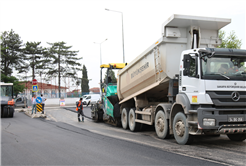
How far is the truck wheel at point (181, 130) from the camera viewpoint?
749 centimetres

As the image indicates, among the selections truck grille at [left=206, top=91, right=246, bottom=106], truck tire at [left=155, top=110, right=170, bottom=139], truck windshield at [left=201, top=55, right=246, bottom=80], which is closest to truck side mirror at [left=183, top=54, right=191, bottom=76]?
truck windshield at [left=201, top=55, right=246, bottom=80]

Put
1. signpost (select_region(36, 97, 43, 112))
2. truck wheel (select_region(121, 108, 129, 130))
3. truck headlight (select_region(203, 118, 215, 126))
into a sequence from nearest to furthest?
1. truck headlight (select_region(203, 118, 215, 126))
2. truck wheel (select_region(121, 108, 129, 130))
3. signpost (select_region(36, 97, 43, 112))

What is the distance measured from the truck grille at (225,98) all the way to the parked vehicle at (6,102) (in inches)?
648

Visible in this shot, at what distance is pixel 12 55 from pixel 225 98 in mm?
47979

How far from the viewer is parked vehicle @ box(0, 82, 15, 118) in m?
19.3

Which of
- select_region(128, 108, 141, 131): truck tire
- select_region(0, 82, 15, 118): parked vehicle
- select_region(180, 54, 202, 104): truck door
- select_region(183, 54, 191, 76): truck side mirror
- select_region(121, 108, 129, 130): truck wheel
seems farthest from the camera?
select_region(0, 82, 15, 118): parked vehicle

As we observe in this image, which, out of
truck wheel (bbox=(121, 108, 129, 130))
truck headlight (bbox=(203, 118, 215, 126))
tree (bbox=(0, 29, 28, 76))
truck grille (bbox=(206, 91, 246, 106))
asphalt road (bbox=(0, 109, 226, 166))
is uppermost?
tree (bbox=(0, 29, 28, 76))

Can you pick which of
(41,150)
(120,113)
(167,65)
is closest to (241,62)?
(167,65)

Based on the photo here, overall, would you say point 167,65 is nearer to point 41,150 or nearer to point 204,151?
point 204,151

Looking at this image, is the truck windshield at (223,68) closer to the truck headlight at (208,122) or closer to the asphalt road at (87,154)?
the truck headlight at (208,122)

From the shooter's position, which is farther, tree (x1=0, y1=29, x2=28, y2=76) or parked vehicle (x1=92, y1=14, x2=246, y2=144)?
tree (x1=0, y1=29, x2=28, y2=76)

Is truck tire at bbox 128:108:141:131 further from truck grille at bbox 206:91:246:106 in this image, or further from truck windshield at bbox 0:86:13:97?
truck windshield at bbox 0:86:13:97

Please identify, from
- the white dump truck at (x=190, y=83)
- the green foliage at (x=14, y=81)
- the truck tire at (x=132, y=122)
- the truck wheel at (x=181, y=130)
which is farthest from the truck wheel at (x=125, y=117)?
the green foliage at (x=14, y=81)

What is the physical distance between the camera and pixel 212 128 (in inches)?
269
